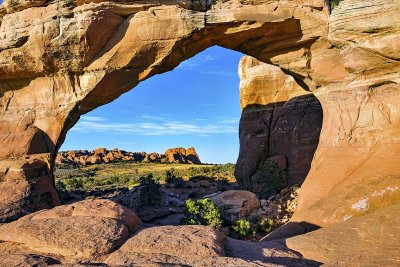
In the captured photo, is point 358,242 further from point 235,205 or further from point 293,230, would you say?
point 235,205

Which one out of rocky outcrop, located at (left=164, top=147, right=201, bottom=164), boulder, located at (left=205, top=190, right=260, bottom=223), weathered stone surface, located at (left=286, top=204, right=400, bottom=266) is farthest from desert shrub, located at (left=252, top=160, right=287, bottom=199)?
rocky outcrop, located at (left=164, top=147, right=201, bottom=164)

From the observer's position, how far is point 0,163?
1382cm

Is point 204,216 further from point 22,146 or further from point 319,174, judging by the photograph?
point 22,146

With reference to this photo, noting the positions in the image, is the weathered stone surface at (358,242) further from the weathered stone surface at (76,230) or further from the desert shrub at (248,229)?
the desert shrub at (248,229)

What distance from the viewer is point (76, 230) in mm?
6500

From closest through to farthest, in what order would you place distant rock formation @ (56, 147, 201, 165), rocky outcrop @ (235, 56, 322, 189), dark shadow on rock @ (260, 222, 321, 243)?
dark shadow on rock @ (260, 222, 321, 243) < rocky outcrop @ (235, 56, 322, 189) < distant rock formation @ (56, 147, 201, 165)

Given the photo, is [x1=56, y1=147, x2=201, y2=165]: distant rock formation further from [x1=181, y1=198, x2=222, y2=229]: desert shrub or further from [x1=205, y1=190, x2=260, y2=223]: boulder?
[x1=181, y1=198, x2=222, y2=229]: desert shrub

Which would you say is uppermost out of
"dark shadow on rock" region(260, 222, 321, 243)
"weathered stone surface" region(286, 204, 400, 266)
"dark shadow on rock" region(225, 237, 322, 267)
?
"dark shadow on rock" region(225, 237, 322, 267)

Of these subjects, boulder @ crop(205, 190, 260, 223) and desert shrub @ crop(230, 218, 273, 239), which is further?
boulder @ crop(205, 190, 260, 223)

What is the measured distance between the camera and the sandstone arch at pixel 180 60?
13055 mm

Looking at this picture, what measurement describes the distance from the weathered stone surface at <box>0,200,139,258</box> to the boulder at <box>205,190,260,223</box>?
996 cm

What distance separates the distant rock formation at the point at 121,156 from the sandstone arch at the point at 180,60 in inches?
2793

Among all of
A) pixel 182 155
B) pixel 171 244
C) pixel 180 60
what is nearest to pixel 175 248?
pixel 171 244

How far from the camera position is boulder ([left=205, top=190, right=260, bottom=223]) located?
1703 centimetres
